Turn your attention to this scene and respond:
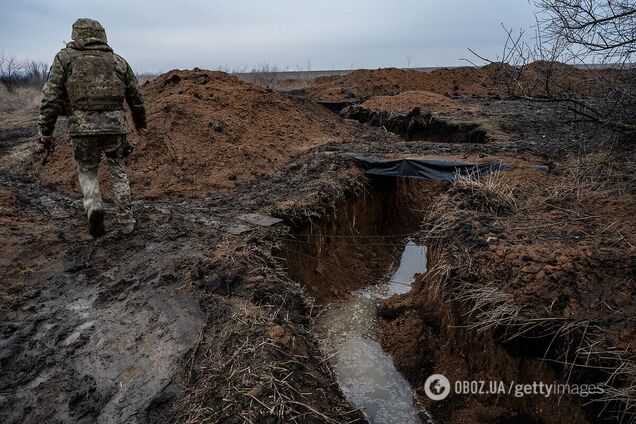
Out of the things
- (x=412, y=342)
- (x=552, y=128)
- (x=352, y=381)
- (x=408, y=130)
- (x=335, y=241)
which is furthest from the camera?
(x=408, y=130)

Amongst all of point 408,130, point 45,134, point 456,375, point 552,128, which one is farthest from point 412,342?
point 408,130

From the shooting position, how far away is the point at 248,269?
397 centimetres

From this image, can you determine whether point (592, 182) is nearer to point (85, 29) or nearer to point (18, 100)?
point (85, 29)

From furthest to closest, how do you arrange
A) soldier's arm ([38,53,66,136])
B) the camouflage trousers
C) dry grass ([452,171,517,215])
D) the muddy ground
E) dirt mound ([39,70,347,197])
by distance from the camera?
dirt mound ([39,70,347,197]) → dry grass ([452,171,517,215]) → the camouflage trousers → soldier's arm ([38,53,66,136]) → the muddy ground

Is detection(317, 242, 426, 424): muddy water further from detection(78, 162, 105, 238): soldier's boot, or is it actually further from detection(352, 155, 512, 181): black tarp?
detection(78, 162, 105, 238): soldier's boot

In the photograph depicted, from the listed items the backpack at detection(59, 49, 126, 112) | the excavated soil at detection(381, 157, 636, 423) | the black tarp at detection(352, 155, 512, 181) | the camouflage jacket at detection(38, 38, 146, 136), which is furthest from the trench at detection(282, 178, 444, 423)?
the backpack at detection(59, 49, 126, 112)

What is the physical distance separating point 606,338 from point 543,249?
1042 millimetres

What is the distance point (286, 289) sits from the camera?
3834mm

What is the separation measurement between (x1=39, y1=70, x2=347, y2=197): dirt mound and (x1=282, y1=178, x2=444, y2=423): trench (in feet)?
6.15

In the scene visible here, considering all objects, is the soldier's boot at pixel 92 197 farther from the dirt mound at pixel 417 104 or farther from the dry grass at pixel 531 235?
the dirt mound at pixel 417 104

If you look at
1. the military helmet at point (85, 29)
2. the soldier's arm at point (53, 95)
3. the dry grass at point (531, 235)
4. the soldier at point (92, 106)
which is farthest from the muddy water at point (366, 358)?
the military helmet at point (85, 29)

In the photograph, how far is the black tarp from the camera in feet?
21.7

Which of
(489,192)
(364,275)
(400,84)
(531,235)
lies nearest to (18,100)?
(400,84)

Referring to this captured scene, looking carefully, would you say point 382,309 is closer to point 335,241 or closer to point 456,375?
point 335,241
